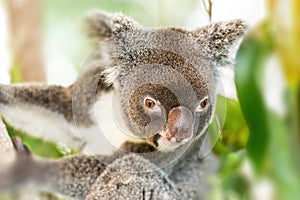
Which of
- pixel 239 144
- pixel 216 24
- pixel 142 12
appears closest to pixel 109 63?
pixel 142 12

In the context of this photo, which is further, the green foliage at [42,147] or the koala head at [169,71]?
the green foliage at [42,147]

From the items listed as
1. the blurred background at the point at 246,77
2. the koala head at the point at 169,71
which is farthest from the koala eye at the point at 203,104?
the blurred background at the point at 246,77

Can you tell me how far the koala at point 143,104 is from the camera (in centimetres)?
110

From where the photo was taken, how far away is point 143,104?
1.14m

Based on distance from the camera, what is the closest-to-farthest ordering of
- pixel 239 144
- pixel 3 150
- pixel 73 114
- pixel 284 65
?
pixel 3 150, pixel 73 114, pixel 239 144, pixel 284 65

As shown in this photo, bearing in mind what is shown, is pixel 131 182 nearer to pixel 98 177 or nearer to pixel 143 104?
pixel 98 177

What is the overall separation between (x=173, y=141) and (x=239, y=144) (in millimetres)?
774

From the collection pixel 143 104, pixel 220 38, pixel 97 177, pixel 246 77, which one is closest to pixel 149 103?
pixel 143 104

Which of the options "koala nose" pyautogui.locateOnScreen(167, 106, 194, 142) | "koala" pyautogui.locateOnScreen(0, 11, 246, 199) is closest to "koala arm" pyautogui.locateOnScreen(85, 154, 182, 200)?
"koala" pyautogui.locateOnScreen(0, 11, 246, 199)

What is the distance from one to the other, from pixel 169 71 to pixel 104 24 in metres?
0.20

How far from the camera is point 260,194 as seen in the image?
2.03m

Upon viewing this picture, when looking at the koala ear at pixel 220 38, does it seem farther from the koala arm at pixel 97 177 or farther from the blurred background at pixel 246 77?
the koala arm at pixel 97 177

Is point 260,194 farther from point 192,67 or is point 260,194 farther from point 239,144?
point 192,67

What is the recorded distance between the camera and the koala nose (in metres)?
1.07
